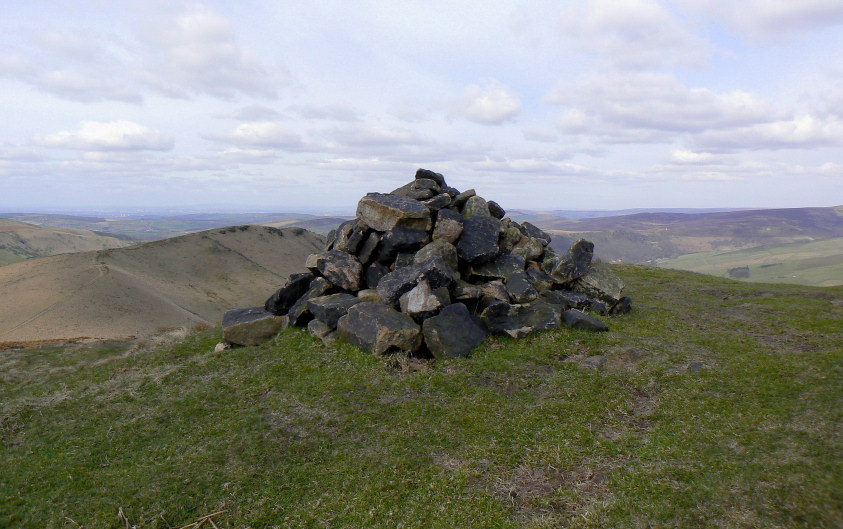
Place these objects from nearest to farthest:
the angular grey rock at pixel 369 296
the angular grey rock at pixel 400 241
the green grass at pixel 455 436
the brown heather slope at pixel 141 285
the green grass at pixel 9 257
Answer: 1. the green grass at pixel 455 436
2. the angular grey rock at pixel 369 296
3. the angular grey rock at pixel 400 241
4. the brown heather slope at pixel 141 285
5. the green grass at pixel 9 257

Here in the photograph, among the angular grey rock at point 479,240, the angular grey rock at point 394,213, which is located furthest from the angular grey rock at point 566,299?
the angular grey rock at point 394,213

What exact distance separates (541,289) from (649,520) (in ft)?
43.3

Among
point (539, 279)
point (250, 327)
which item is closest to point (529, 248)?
point (539, 279)

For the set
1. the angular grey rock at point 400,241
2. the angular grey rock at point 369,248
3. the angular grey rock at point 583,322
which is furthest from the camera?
the angular grey rock at point 369,248

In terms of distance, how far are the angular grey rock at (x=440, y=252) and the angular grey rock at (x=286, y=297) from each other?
6369 mm

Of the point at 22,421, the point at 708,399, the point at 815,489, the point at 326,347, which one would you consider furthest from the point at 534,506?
the point at 22,421

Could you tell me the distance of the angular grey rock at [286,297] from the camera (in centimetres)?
2117

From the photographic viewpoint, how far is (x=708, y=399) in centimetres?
1138

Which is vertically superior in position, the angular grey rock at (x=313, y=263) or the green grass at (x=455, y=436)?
the angular grey rock at (x=313, y=263)

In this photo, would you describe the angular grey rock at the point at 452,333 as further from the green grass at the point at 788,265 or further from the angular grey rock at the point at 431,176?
the green grass at the point at 788,265

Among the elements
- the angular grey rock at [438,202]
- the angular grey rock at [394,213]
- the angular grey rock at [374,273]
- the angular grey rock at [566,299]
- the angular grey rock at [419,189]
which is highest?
the angular grey rock at [419,189]

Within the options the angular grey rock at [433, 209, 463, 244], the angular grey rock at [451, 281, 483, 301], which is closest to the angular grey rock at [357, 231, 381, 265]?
the angular grey rock at [433, 209, 463, 244]

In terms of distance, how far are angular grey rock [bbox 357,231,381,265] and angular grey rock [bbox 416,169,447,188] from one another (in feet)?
18.4

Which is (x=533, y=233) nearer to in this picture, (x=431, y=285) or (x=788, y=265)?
(x=431, y=285)
